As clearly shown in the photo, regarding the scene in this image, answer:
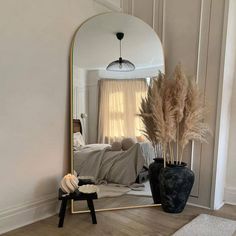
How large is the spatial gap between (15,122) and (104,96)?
855 mm

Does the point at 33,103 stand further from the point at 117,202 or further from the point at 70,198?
the point at 117,202

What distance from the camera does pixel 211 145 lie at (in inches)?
96.0

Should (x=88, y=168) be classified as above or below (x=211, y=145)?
Answer: below

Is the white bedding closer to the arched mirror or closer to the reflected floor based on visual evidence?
the arched mirror

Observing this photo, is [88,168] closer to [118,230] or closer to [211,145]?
[118,230]

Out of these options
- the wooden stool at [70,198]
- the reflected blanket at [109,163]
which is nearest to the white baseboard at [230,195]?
the reflected blanket at [109,163]

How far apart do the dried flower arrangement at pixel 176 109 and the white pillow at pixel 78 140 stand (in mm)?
619

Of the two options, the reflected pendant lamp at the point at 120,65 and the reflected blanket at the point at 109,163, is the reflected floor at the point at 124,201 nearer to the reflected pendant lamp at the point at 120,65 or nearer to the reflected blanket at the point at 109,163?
the reflected blanket at the point at 109,163

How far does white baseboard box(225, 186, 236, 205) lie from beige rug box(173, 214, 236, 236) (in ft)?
1.67

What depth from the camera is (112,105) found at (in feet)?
8.04

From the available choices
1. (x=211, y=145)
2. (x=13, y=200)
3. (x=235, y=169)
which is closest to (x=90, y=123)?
(x=13, y=200)

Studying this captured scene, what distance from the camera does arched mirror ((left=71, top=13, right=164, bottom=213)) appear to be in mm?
2322

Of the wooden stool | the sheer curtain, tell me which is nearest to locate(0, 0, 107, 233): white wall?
the wooden stool

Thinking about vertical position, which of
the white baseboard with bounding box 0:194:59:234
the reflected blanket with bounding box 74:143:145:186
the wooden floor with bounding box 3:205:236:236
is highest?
the reflected blanket with bounding box 74:143:145:186
